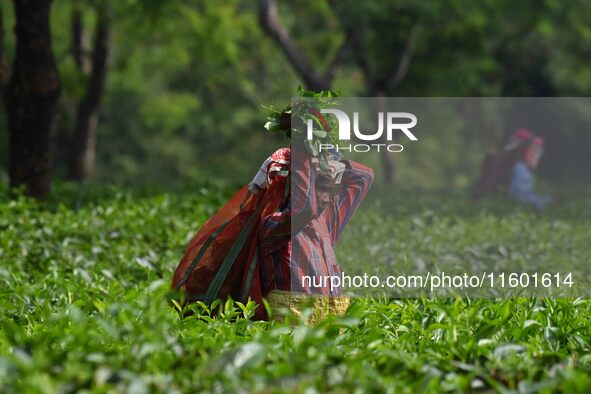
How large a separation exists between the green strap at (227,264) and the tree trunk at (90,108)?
1182cm

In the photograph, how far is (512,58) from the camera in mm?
27031

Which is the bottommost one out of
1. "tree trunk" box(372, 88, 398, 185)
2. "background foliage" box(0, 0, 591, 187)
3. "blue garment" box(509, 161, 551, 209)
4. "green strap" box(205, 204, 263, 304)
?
"green strap" box(205, 204, 263, 304)

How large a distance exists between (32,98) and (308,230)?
5660mm

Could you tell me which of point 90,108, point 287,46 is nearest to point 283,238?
point 287,46

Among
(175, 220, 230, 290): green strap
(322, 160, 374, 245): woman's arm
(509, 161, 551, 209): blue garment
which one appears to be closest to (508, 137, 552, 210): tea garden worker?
(509, 161, 551, 209): blue garment

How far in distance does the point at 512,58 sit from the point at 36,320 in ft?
74.6

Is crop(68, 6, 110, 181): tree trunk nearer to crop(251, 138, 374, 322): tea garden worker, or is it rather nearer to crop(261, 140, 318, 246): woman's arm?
crop(251, 138, 374, 322): tea garden worker

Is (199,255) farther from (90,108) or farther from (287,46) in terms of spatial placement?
(90,108)

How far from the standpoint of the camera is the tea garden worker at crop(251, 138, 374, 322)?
5.52 meters

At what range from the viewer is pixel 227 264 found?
232 inches

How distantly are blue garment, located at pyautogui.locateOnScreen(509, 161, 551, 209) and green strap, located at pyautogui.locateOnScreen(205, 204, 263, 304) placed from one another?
2917mm

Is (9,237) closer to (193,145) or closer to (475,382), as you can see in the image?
(475,382)

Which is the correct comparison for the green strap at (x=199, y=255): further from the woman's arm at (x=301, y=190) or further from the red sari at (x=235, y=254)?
the woman's arm at (x=301, y=190)

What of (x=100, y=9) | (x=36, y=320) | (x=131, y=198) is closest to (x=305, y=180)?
(x=36, y=320)
